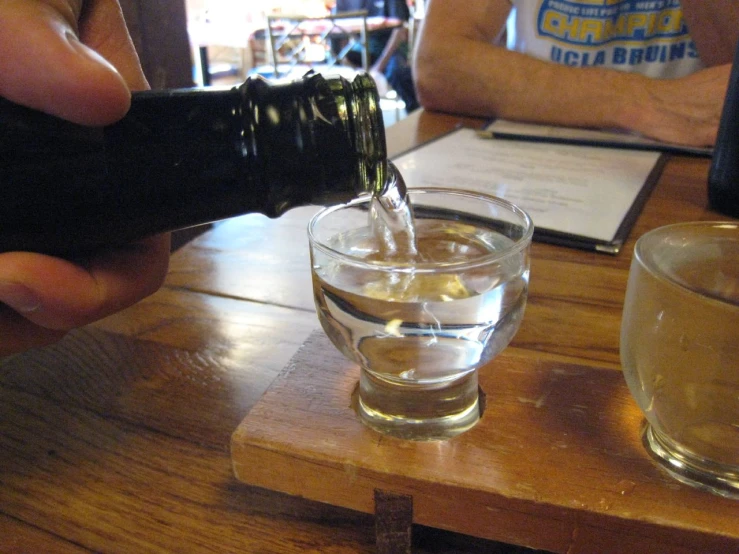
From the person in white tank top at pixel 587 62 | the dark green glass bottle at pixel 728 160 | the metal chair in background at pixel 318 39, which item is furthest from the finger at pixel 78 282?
the metal chair in background at pixel 318 39

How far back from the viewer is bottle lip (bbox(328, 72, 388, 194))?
Answer: 29cm

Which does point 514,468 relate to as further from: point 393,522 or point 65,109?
point 65,109

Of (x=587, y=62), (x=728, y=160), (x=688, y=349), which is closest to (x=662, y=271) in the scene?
(x=688, y=349)

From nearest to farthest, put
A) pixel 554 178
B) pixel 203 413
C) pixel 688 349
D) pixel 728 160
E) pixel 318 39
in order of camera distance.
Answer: pixel 688 349, pixel 203 413, pixel 728 160, pixel 554 178, pixel 318 39

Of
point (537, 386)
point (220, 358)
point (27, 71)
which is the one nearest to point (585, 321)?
point (537, 386)

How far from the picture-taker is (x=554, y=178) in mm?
646

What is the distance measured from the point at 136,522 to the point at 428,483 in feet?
0.44

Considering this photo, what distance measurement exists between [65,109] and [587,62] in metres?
0.98

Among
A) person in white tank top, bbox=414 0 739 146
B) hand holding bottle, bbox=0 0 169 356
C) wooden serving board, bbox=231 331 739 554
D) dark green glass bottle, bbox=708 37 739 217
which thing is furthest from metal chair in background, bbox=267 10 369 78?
wooden serving board, bbox=231 331 739 554

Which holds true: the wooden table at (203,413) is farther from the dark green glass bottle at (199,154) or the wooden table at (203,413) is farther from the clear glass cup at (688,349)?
the dark green glass bottle at (199,154)

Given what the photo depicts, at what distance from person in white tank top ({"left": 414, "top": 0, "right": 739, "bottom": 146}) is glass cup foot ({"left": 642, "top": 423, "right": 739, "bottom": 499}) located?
647 mm

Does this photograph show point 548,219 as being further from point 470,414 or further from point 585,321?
point 470,414

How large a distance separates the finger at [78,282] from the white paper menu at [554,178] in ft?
1.00

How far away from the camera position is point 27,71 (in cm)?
28
